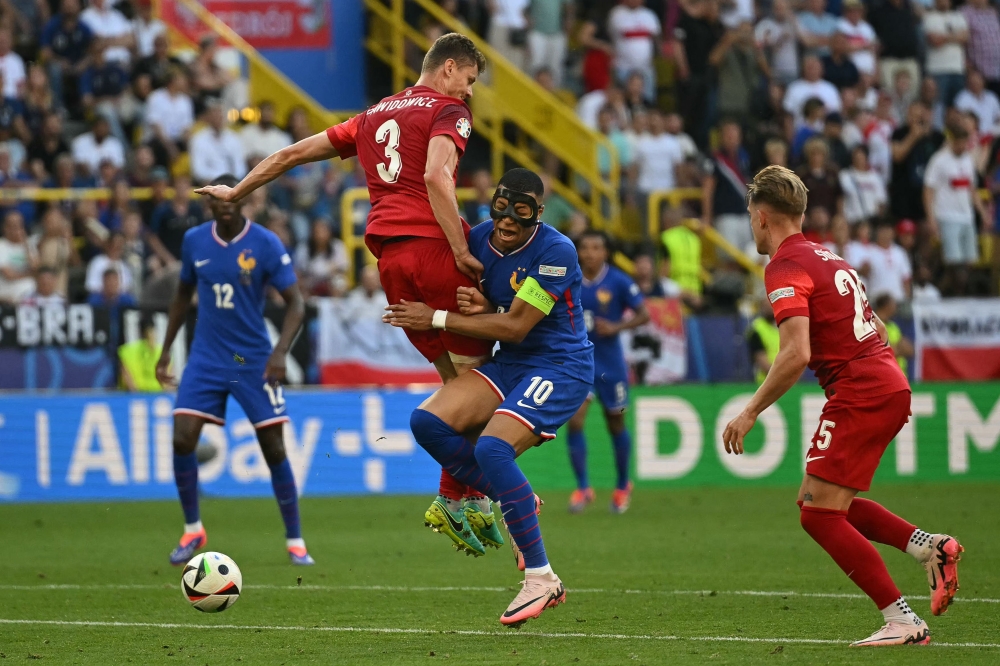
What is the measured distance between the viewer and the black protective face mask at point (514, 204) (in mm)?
7852

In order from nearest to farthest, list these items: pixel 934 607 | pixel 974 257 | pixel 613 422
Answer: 1. pixel 934 607
2. pixel 613 422
3. pixel 974 257

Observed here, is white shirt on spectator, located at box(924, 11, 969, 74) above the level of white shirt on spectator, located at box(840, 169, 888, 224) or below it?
above

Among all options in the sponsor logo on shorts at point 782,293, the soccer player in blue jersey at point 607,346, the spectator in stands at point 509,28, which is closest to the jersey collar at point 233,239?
the soccer player in blue jersey at point 607,346

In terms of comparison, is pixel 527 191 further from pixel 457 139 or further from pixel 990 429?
pixel 990 429

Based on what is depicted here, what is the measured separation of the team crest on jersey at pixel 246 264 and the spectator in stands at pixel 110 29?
9504mm

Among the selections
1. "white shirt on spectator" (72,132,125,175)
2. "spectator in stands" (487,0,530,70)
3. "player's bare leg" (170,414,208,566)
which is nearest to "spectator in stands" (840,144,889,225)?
"spectator in stands" (487,0,530,70)

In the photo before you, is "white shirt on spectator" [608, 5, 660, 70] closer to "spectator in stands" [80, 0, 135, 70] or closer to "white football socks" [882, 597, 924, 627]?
"spectator in stands" [80, 0, 135, 70]

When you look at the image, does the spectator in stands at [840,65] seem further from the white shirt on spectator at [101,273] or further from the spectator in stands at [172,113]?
the white shirt on spectator at [101,273]

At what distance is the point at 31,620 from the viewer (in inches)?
325

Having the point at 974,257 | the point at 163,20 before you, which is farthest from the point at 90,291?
the point at 974,257

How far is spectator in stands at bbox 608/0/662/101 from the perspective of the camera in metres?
22.2

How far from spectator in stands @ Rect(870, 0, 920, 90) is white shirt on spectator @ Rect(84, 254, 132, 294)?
12671 mm

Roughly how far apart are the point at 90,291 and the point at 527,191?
10.3 metres

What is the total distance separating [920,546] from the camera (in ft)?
23.9
